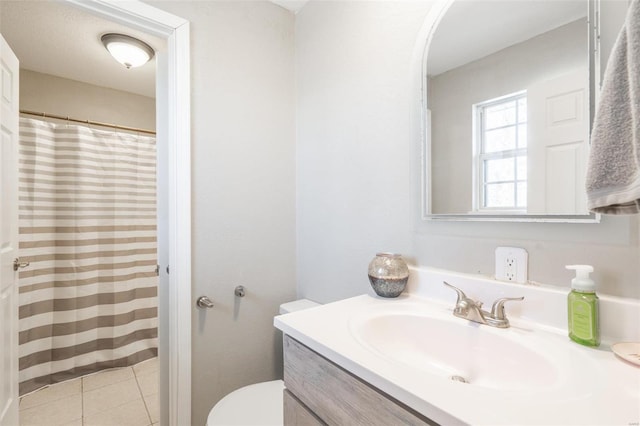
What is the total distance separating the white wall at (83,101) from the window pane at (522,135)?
295cm

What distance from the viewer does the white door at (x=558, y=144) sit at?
2.37 feet

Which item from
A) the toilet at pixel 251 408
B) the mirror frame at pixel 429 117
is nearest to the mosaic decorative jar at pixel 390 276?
the mirror frame at pixel 429 117

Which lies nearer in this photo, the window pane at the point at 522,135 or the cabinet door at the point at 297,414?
the cabinet door at the point at 297,414

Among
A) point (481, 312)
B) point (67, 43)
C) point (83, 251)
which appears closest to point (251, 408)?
point (481, 312)

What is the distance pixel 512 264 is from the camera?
81cm

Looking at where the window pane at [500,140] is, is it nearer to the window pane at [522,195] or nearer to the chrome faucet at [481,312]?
the window pane at [522,195]

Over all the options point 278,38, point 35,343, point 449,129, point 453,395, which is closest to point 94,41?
point 278,38

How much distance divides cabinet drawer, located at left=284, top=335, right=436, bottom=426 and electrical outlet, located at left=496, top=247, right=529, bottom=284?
1.66 feet

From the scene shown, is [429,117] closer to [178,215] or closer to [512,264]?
[512,264]

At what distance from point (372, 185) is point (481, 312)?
1.94 feet

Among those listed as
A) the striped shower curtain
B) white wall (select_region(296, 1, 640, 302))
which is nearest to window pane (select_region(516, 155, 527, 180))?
white wall (select_region(296, 1, 640, 302))

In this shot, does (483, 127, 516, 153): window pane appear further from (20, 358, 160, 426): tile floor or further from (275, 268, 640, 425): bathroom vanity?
(20, 358, 160, 426): tile floor

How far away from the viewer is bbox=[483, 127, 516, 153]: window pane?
0.85 meters

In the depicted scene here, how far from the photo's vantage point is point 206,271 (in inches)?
52.5
